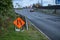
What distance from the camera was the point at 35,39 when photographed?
46.5 feet

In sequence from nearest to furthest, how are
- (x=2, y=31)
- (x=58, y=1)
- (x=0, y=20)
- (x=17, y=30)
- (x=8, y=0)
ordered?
(x=0, y=20) < (x=2, y=31) < (x=8, y=0) < (x=17, y=30) < (x=58, y=1)

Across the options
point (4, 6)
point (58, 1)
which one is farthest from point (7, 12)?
point (58, 1)

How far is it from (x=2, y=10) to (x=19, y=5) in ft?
21.2

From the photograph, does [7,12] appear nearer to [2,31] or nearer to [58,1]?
[2,31]

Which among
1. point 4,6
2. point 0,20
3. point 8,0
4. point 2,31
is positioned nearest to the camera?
point 0,20

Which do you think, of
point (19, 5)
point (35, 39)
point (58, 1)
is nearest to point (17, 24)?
point (35, 39)

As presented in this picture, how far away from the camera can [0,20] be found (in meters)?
12.4

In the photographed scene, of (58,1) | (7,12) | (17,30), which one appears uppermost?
(7,12)

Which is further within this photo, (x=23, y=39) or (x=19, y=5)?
(x=19, y=5)

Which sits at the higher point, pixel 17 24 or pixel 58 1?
pixel 17 24

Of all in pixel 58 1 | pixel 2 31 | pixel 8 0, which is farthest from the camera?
pixel 58 1

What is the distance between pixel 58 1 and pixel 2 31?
4902 centimetres

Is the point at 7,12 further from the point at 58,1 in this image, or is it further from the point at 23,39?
the point at 58,1

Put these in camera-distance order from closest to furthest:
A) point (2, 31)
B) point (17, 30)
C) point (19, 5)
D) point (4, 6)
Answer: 1. point (2, 31)
2. point (4, 6)
3. point (17, 30)
4. point (19, 5)
